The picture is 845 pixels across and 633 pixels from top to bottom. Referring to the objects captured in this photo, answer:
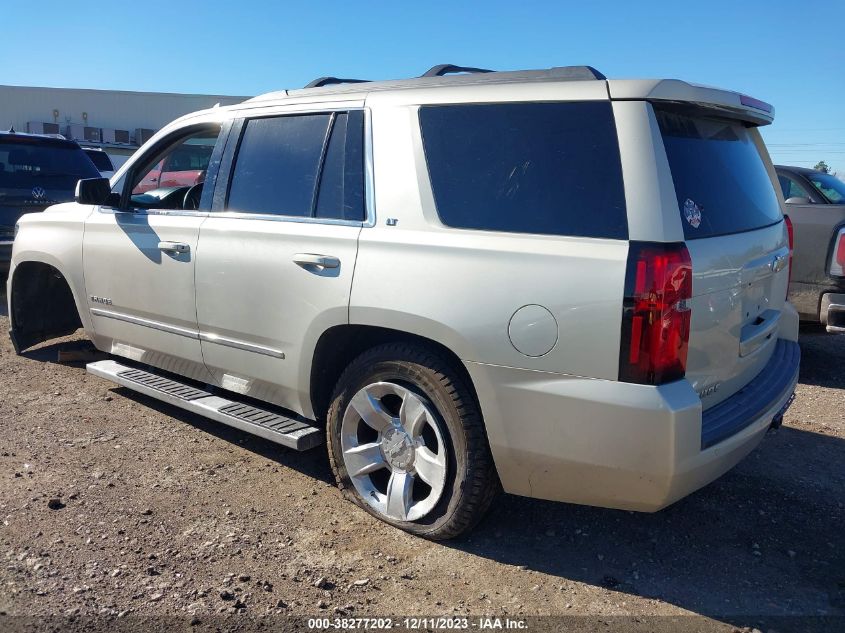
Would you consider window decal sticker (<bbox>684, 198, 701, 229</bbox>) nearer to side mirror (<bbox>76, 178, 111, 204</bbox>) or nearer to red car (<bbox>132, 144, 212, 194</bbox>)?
side mirror (<bbox>76, 178, 111, 204</bbox>)

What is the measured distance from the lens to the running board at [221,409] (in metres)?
3.56

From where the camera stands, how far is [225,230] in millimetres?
3826

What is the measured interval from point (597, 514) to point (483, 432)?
0.97 m

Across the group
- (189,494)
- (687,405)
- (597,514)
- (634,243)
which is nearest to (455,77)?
(634,243)

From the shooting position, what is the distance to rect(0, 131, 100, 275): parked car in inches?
315

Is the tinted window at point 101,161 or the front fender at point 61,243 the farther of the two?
the tinted window at point 101,161

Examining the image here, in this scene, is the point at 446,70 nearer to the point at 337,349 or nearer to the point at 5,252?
the point at 337,349

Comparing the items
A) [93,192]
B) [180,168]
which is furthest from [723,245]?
[180,168]

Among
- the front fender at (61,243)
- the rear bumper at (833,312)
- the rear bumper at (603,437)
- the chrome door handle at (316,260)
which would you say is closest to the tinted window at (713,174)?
the rear bumper at (603,437)

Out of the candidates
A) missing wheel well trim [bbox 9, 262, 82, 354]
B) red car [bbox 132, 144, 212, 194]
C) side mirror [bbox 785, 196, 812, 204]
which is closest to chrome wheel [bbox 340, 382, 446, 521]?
missing wheel well trim [bbox 9, 262, 82, 354]

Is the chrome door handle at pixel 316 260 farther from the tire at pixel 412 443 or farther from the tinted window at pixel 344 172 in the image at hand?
the tire at pixel 412 443

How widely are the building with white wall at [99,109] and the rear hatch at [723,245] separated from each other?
33.8m

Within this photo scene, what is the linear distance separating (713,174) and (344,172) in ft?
5.45

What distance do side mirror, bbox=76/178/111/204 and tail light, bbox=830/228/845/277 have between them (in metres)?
5.61
